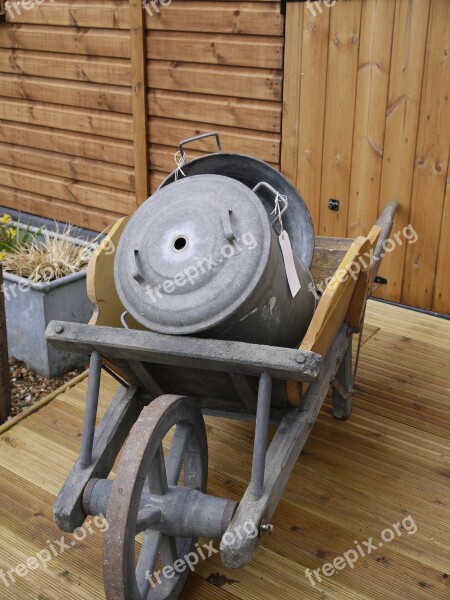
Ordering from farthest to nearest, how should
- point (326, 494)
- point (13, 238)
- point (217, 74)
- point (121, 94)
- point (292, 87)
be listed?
point (121, 94)
point (13, 238)
point (217, 74)
point (292, 87)
point (326, 494)

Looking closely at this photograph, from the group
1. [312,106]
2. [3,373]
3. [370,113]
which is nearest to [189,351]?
[3,373]

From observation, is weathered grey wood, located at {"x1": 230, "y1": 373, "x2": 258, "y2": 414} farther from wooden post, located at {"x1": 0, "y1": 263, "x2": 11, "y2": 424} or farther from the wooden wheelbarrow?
wooden post, located at {"x1": 0, "y1": 263, "x2": 11, "y2": 424}

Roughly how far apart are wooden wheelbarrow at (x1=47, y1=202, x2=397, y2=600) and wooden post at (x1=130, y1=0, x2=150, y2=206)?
2.61 metres

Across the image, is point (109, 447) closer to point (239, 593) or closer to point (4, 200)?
point (239, 593)

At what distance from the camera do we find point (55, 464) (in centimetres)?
294

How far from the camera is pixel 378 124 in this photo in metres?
3.93

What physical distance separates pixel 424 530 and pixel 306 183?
237 cm

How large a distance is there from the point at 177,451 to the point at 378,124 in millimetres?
2451

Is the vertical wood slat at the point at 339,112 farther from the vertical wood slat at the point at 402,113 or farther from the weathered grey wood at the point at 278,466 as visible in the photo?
the weathered grey wood at the point at 278,466

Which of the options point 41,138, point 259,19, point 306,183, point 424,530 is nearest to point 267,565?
point 424,530

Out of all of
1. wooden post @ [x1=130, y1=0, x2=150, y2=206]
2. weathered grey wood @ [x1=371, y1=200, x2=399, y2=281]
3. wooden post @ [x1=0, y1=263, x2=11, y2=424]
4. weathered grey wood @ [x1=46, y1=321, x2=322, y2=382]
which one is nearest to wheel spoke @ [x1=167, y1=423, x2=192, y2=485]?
weathered grey wood @ [x1=46, y1=321, x2=322, y2=382]

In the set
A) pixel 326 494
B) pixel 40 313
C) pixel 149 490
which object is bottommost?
pixel 326 494

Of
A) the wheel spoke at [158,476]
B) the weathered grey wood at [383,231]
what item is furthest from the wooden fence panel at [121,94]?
the wheel spoke at [158,476]

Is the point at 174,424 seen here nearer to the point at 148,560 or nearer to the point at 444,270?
the point at 148,560
